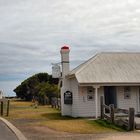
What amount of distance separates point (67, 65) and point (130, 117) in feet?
35.6

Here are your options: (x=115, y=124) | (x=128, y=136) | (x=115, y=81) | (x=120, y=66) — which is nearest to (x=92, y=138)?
(x=128, y=136)

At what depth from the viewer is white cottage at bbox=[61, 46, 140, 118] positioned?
→ 2927 cm

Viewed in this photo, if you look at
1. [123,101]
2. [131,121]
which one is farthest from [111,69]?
[131,121]

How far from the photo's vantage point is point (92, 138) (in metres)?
18.1

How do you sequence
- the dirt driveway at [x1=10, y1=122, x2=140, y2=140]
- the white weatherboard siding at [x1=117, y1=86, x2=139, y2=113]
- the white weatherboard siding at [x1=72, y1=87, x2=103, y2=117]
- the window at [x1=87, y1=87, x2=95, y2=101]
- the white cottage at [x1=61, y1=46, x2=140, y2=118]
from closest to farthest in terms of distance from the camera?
the dirt driveway at [x1=10, y1=122, x2=140, y2=140] < the white cottage at [x1=61, y1=46, x2=140, y2=118] < the white weatherboard siding at [x1=72, y1=87, x2=103, y2=117] < the window at [x1=87, y1=87, x2=95, y2=101] < the white weatherboard siding at [x1=117, y1=86, x2=139, y2=113]

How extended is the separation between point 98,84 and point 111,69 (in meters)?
2.19

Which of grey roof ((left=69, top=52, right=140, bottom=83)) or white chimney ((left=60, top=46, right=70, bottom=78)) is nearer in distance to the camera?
grey roof ((left=69, top=52, right=140, bottom=83))

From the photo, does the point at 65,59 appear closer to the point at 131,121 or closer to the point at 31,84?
the point at 131,121

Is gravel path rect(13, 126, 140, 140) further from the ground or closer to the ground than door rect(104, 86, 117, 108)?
closer to the ground

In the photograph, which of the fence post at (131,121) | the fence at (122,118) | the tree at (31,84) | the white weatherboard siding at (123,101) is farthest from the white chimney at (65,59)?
the tree at (31,84)

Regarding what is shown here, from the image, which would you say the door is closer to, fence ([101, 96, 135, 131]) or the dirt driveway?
fence ([101, 96, 135, 131])

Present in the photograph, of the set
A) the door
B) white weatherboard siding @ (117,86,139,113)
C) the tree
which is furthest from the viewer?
the tree

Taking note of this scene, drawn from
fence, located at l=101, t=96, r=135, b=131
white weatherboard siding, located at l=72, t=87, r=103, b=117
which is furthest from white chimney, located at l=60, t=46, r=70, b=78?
fence, located at l=101, t=96, r=135, b=131

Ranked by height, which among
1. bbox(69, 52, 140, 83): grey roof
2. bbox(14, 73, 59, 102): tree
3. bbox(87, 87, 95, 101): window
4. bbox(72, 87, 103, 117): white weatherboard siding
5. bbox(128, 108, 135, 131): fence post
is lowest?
bbox(128, 108, 135, 131): fence post
